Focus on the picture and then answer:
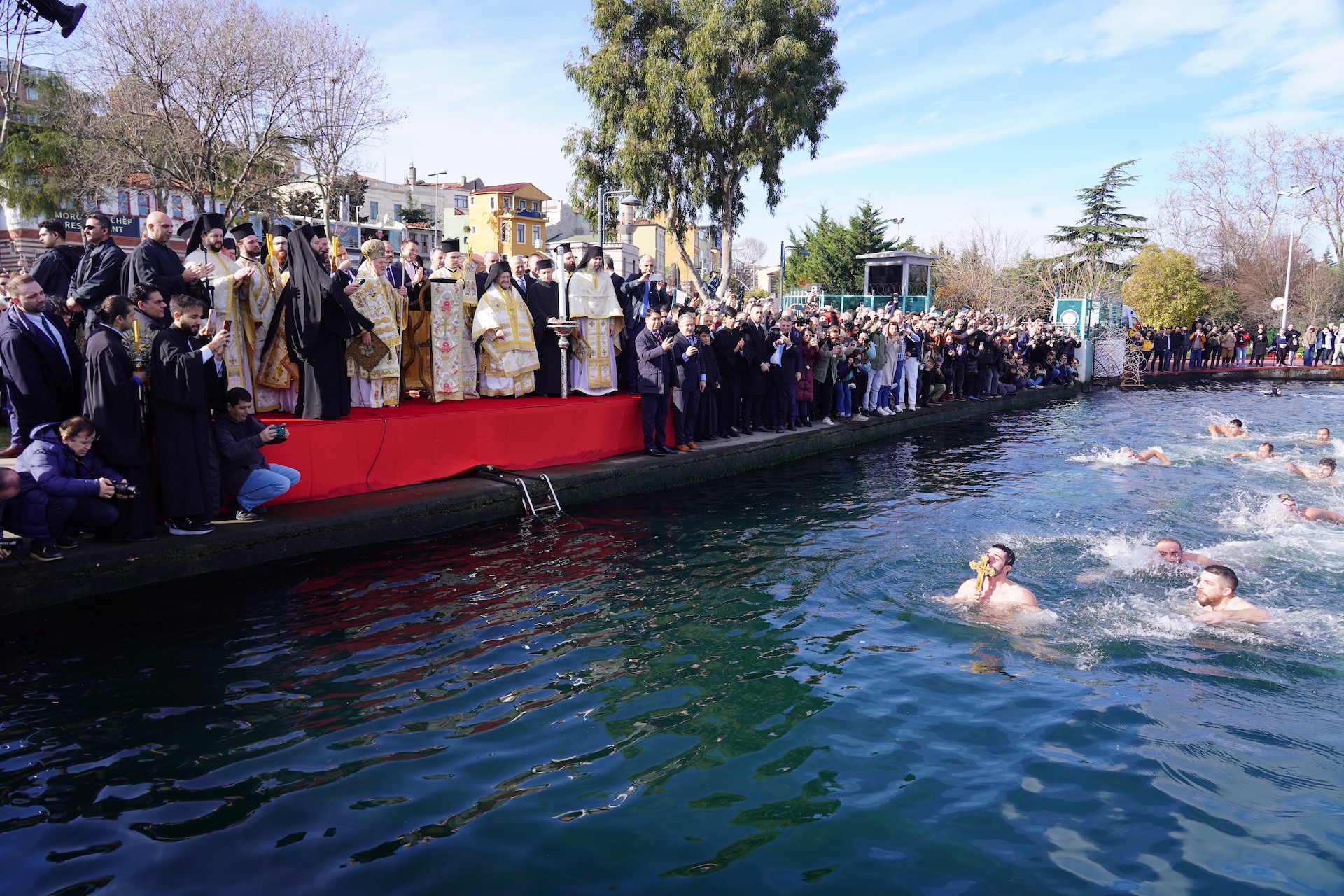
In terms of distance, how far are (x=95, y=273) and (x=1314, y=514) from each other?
11918 mm

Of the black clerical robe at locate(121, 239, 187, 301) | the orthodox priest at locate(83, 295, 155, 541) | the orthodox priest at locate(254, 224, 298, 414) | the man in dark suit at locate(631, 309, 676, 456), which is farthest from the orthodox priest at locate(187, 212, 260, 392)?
the man in dark suit at locate(631, 309, 676, 456)

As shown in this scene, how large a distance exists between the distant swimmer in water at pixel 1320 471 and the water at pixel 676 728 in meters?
4.07

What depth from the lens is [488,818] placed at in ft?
12.7

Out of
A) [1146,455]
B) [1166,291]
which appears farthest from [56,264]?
[1166,291]

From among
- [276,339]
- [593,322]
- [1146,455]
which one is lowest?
[1146,455]

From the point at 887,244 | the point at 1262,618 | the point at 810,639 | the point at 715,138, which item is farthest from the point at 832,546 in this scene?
the point at 887,244

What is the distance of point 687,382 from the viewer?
38.3ft

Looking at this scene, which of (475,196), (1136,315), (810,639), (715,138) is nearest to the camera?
(810,639)

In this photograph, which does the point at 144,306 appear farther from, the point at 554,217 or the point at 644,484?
the point at 554,217

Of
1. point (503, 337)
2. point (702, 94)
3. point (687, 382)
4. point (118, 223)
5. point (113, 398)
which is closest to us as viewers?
point (113, 398)

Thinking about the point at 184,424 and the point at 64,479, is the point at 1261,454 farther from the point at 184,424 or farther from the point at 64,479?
the point at 64,479

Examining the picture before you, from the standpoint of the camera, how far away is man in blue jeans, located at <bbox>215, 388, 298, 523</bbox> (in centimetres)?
710

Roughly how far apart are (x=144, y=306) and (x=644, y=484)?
18.5ft

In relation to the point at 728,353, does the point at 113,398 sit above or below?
below
